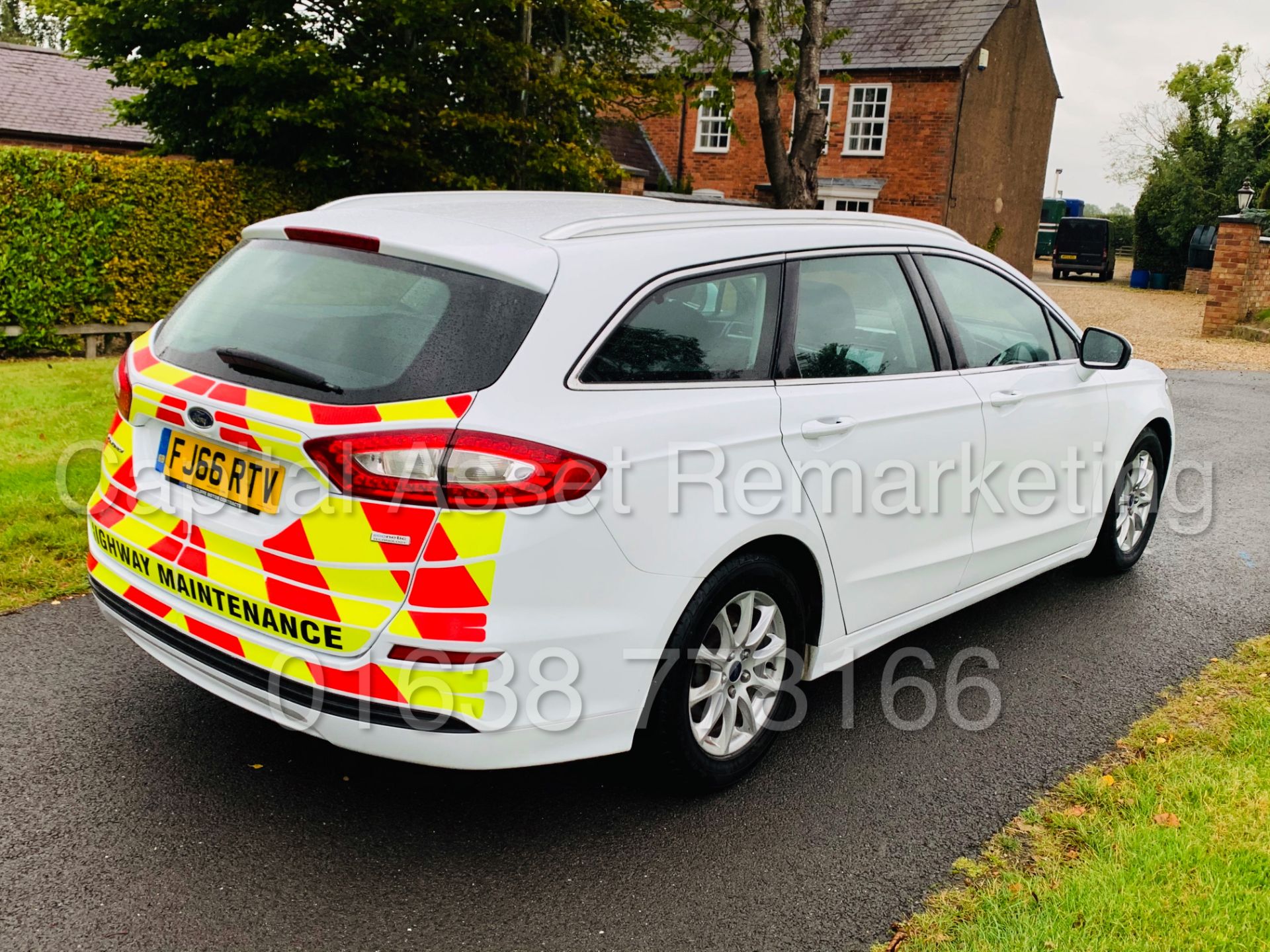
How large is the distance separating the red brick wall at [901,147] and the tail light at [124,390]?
27.5 meters

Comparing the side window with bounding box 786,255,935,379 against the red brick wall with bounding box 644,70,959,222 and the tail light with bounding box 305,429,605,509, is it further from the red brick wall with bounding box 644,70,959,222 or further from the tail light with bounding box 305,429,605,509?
the red brick wall with bounding box 644,70,959,222

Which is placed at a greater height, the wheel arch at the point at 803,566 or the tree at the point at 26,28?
the tree at the point at 26,28

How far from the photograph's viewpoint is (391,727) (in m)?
2.78

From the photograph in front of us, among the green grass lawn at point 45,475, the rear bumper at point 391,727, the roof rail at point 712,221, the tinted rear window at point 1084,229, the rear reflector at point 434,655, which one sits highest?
the tinted rear window at point 1084,229

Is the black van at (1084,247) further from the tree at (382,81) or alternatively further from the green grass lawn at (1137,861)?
the green grass lawn at (1137,861)

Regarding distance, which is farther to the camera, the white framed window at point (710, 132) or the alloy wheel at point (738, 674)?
the white framed window at point (710, 132)

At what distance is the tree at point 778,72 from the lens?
15.5m

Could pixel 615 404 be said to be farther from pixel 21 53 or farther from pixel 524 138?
pixel 21 53

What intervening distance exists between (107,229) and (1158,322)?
22.2 meters

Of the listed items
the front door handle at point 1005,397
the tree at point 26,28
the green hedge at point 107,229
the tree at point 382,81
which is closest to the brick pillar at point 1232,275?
the tree at point 382,81

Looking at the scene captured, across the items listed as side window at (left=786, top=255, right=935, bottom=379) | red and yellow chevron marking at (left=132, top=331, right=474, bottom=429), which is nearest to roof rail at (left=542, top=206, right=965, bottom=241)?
side window at (left=786, top=255, right=935, bottom=379)

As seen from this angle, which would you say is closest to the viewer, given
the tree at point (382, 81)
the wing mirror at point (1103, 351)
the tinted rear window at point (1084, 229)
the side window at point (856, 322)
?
the side window at point (856, 322)

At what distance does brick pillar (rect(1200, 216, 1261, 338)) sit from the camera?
69.2ft

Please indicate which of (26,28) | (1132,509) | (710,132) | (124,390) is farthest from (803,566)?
(26,28)
